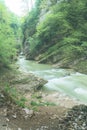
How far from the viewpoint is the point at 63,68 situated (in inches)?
865

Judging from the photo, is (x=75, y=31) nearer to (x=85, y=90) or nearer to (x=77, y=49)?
(x=77, y=49)

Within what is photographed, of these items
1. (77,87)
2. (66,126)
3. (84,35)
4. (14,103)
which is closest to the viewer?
(66,126)

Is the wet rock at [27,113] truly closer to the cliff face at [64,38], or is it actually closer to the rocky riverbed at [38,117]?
the rocky riverbed at [38,117]

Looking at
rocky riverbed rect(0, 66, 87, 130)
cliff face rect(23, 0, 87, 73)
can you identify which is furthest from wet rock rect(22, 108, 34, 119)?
cliff face rect(23, 0, 87, 73)

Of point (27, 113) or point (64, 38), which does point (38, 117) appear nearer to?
point (27, 113)

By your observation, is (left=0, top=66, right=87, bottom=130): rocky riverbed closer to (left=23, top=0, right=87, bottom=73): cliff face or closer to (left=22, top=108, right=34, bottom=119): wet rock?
(left=22, top=108, right=34, bottom=119): wet rock

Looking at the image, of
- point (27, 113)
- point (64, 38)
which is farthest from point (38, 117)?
point (64, 38)

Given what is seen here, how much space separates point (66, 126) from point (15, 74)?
769 cm

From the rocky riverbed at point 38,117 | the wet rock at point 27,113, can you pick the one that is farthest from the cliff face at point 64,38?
the wet rock at point 27,113

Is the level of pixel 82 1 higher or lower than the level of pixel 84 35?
higher

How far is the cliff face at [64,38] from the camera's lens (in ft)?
73.4

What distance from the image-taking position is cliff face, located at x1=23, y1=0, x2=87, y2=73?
2238cm

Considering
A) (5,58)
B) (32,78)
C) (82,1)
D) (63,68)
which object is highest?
(82,1)

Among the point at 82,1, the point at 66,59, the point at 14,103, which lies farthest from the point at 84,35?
the point at 14,103
